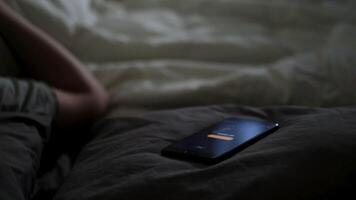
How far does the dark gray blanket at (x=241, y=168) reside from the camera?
1.60ft

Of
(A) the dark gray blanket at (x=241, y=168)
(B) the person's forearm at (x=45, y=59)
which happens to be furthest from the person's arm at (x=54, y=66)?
(A) the dark gray blanket at (x=241, y=168)

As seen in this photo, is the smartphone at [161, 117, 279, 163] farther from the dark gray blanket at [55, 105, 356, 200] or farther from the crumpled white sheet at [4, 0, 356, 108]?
the crumpled white sheet at [4, 0, 356, 108]

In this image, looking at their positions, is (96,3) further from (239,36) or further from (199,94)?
(199,94)

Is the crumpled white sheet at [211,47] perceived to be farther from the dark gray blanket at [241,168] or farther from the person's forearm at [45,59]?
the dark gray blanket at [241,168]

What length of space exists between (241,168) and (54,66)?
0.58 metres

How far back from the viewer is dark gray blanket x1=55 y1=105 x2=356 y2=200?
1.60 ft

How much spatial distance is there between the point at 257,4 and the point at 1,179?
1.04 meters

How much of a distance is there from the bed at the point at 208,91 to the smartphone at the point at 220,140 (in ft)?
0.07

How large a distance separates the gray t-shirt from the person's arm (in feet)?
0.35

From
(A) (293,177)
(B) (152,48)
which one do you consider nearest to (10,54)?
(B) (152,48)

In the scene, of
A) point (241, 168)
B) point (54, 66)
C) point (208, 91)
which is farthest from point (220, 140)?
point (54, 66)

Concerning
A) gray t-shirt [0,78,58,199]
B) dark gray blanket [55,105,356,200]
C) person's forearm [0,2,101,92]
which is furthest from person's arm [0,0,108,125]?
dark gray blanket [55,105,356,200]

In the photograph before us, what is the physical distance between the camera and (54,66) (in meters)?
0.95

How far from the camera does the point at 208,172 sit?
1.74 ft
